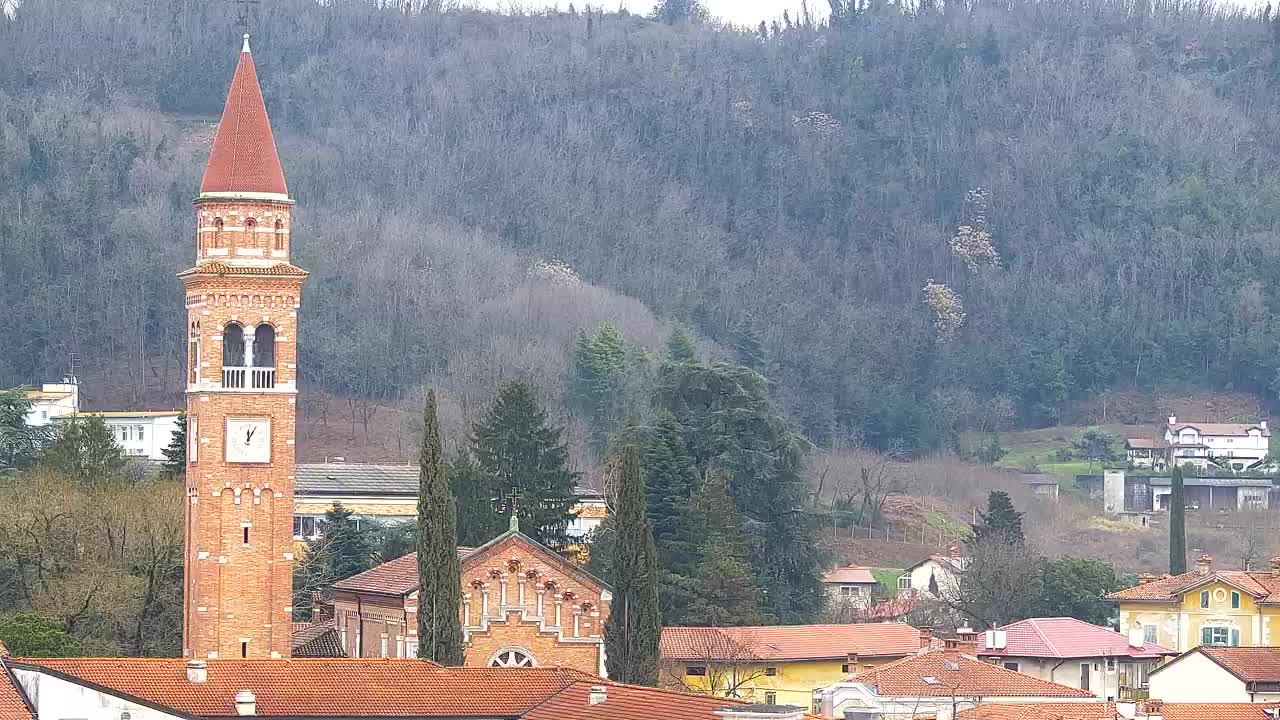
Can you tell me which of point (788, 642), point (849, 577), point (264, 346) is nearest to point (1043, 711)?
point (788, 642)

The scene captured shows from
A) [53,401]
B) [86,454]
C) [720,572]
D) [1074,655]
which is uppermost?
[53,401]

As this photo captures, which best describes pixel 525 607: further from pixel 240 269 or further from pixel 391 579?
pixel 240 269

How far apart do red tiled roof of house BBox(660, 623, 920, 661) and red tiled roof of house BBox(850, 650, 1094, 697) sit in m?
4.25

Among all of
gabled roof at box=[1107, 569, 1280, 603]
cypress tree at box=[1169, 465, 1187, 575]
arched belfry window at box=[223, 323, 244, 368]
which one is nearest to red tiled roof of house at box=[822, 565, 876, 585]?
cypress tree at box=[1169, 465, 1187, 575]

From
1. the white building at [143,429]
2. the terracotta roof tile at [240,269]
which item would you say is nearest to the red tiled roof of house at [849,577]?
the white building at [143,429]

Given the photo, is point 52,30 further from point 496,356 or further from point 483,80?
point 496,356

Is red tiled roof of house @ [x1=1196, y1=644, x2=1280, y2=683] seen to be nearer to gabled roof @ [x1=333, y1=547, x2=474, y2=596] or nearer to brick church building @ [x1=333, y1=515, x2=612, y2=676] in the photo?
brick church building @ [x1=333, y1=515, x2=612, y2=676]

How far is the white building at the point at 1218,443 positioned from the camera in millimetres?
146625

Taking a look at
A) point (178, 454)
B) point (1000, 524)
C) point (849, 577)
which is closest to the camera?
point (178, 454)

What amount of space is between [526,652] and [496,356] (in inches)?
2686

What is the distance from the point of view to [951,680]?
65375mm

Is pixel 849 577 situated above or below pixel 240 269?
below

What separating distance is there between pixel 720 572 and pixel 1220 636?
14.1 m

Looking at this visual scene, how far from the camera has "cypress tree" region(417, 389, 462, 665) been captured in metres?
59.6
